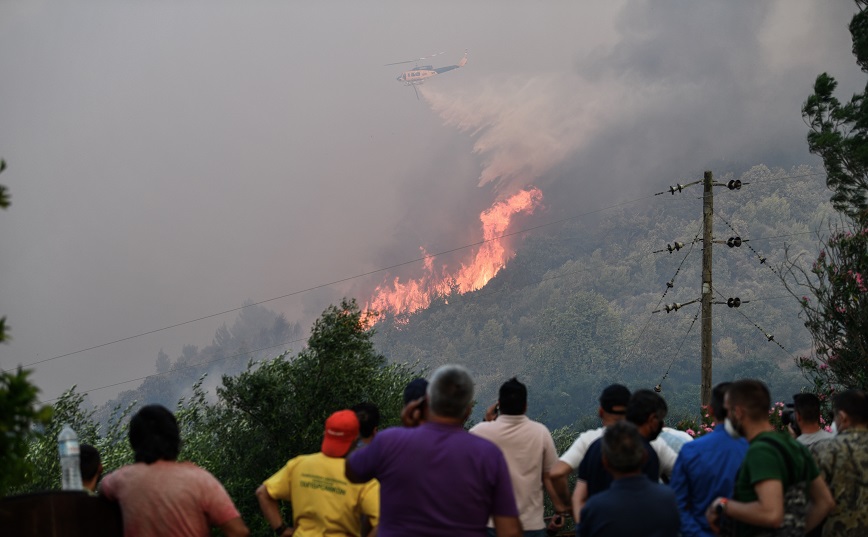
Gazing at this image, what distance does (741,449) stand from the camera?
6.33 m

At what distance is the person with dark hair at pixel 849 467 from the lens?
734cm

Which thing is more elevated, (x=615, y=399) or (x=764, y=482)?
(x=615, y=399)

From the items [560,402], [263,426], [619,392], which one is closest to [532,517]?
[619,392]

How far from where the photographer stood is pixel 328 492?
6773 mm

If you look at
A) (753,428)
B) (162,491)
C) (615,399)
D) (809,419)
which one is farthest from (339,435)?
(809,419)

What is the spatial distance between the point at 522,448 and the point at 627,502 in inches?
101

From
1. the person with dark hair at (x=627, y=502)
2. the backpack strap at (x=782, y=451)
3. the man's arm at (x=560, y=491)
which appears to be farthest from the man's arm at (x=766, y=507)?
the man's arm at (x=560, y=491)

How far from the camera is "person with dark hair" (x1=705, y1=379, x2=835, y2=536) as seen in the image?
5699 millimetres

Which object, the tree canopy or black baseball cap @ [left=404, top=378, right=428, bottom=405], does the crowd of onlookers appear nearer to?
black baseball cap @ [left=404, top=378, right=428, bottom=405]

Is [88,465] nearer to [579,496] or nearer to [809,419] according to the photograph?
[579,496]

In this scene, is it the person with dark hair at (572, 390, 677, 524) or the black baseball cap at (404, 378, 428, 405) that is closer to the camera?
the person with dark hair at (572, 390, 677, 524)

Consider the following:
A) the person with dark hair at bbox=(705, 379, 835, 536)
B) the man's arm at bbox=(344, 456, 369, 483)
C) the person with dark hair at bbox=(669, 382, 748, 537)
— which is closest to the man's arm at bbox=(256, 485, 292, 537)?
the man's arm at bbox=(344, 456, 369, 483)

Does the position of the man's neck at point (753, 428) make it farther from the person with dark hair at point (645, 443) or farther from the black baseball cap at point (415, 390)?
the black baseball cap at point (415, 390)

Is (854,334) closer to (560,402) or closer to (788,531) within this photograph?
(788,531)
